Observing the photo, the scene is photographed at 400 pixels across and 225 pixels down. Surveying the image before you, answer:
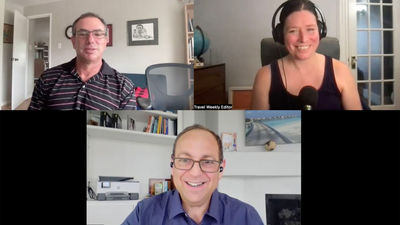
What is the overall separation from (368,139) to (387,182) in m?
0.31

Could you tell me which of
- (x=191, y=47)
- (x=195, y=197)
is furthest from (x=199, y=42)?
(x=195, y=197)

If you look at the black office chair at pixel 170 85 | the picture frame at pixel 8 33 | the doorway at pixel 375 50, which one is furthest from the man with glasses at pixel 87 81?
the doorway at pixel 375 50

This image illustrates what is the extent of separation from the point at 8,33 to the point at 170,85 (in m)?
1.09

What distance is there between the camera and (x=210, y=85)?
2750 millimetres

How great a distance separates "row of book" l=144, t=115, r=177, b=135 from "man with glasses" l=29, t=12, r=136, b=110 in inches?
7.6

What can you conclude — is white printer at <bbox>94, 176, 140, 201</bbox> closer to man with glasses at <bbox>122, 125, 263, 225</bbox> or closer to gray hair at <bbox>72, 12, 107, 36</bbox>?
man with glasses at <bbox>122, 125, 263, 225</bbox>

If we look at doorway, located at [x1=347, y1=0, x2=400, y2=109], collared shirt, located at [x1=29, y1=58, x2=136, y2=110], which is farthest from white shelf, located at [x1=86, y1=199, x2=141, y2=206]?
doorway, located at [x1=347, y1=0, x2=400, y2=109]

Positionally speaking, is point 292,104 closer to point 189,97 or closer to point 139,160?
point 189,97

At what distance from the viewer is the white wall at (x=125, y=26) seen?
2.71 meters

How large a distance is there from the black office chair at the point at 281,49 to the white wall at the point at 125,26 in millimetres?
525

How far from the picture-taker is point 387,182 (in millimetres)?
2836

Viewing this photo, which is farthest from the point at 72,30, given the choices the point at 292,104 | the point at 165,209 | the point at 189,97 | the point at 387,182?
the point at 387,182

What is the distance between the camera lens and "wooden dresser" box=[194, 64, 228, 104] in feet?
8.99

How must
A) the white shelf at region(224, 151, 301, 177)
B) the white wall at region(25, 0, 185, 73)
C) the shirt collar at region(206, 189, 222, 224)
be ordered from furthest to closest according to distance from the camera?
the white wall at region(25, 0, 185, 73)
the white shelf at region(224, 151, 301, 177)
the shirt collar at region(206, 189, 222, 224)
